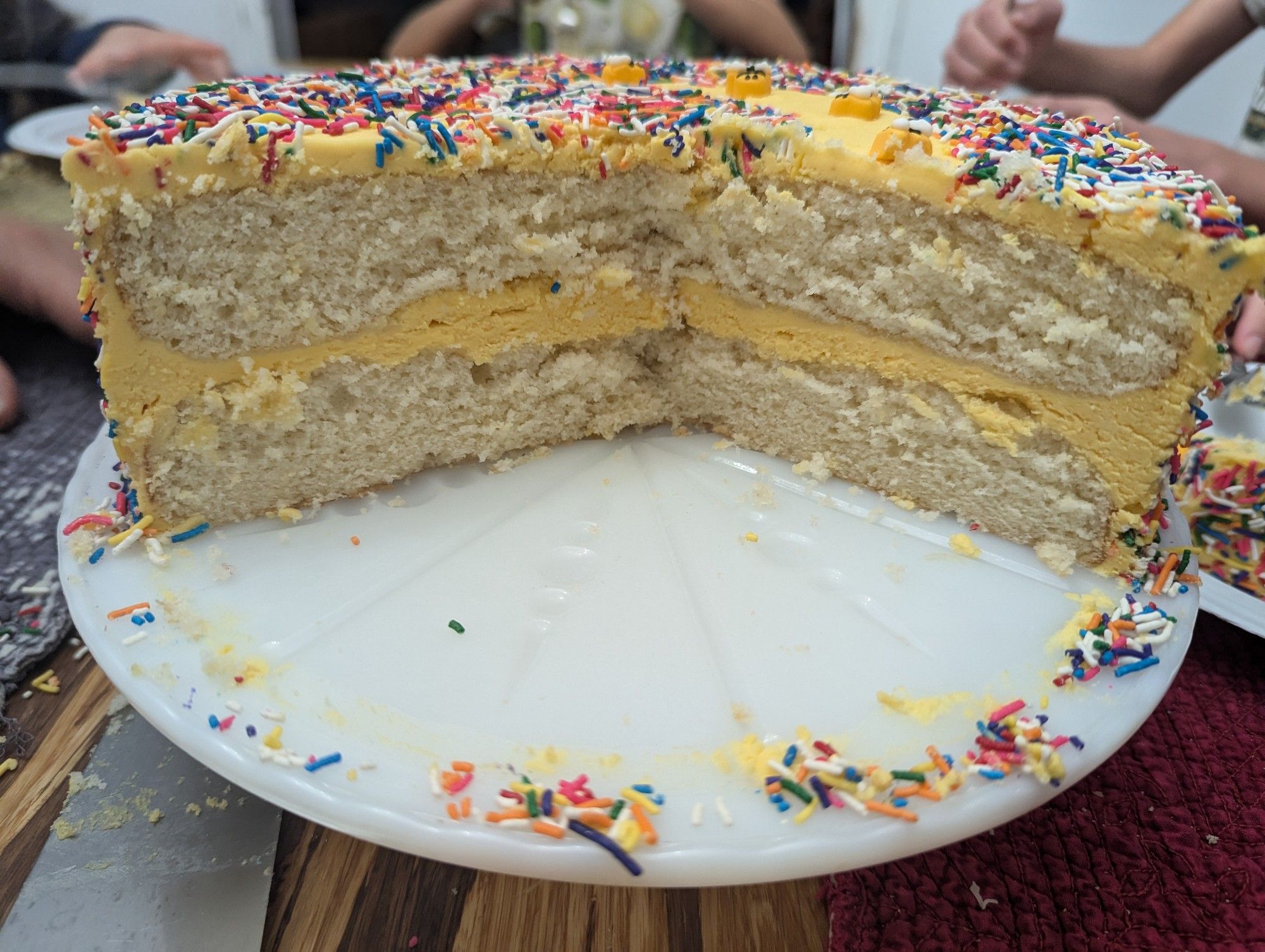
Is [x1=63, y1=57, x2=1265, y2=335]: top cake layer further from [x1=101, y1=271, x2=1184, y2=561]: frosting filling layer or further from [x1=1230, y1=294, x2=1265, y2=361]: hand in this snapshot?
[x1=1230, y1=294, x2=1265, y2=361]: hand

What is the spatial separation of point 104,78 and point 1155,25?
3390 millimetres

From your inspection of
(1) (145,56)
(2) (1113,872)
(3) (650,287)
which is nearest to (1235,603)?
(2) (1113,872)

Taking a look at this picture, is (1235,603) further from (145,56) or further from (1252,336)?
(145,56)

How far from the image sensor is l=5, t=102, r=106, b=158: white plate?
7.83 ft

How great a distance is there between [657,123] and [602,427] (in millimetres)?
624

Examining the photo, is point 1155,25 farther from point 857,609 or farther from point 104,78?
point 104,78

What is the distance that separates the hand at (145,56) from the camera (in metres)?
2.78

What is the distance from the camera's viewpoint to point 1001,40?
8.55 ft

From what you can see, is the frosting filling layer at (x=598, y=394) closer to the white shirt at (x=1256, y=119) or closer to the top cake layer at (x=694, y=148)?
the top cake layer at (x=694, y=148)

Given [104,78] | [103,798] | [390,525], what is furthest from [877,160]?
[104,78]

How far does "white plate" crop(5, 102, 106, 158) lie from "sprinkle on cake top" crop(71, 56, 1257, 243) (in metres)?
1.00

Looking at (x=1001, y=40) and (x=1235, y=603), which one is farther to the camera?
(x=1001, y=40)

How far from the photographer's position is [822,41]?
10.9ft

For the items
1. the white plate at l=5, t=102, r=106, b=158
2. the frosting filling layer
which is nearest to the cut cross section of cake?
the frosting filling layer
